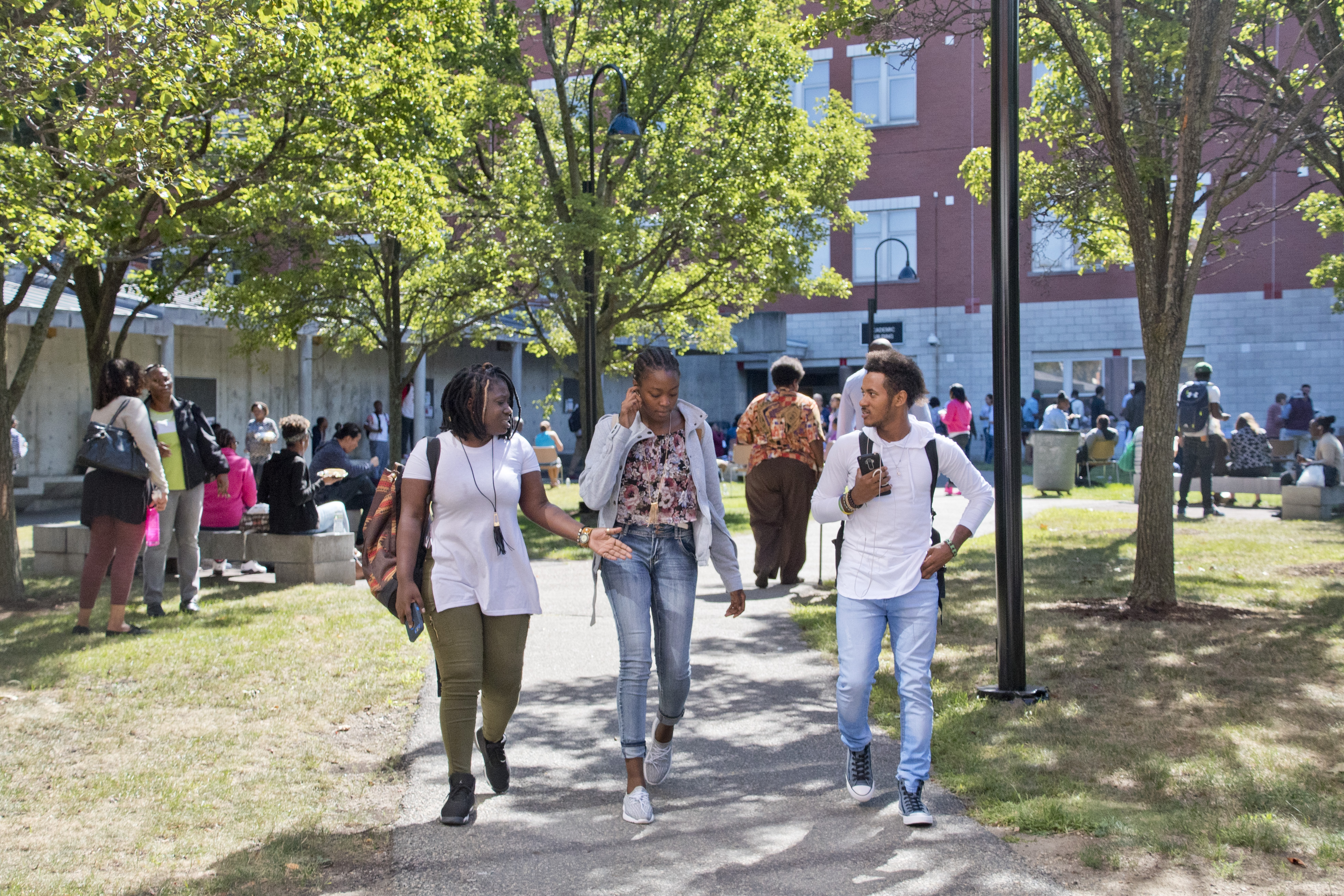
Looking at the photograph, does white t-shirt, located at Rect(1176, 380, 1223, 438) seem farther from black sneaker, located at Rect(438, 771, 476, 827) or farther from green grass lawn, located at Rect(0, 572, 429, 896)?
black sneaker, located at Rect(438, 771, 476, 827)

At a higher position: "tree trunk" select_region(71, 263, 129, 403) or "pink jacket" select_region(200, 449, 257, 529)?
"tree trunk" select_region(71, 263, 129, 403)

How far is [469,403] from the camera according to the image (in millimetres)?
4672

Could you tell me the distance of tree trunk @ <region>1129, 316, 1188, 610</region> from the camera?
8570 millimetres

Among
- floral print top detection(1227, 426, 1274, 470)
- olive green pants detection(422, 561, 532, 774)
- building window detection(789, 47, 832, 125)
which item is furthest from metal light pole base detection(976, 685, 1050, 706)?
building window detection(789, 47, 832, 125)

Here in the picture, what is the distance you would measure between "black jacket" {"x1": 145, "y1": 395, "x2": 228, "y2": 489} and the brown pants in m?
4.12

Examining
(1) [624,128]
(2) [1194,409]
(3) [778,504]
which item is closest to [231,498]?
(3) [778,504]

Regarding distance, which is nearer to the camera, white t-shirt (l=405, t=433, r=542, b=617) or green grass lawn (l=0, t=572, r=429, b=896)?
green grass lawn (l=0, t=572, r=429, b=896)

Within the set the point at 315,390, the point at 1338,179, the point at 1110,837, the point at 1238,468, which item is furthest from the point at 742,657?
the point at 315,390

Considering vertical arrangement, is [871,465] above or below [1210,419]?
above

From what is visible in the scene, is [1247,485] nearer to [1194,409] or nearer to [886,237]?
[1194,409]

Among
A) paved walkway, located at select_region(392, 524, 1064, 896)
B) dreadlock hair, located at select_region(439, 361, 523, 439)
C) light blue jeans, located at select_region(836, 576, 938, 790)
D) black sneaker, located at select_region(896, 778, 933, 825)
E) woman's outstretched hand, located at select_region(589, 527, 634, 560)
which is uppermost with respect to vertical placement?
dreadlock hair, located at select_region(439, 361, 523, 439)

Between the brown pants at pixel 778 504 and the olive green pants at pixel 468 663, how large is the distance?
5114mm

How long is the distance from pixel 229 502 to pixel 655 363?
770cm

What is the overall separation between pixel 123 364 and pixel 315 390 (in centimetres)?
2089
